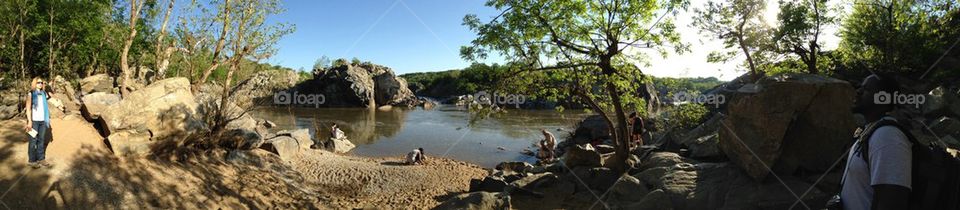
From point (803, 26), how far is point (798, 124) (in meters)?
16.6

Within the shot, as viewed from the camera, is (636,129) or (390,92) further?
(390,92)

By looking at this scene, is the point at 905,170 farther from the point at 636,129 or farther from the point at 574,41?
the point at 636,129

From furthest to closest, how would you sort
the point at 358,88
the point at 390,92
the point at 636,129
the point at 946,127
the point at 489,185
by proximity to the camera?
the point at 390,92, the point at 358,88, the point at 636,129, the point at 489,185, the point at 946,127

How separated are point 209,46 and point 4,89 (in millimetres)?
17092

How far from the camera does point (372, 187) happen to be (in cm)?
1420

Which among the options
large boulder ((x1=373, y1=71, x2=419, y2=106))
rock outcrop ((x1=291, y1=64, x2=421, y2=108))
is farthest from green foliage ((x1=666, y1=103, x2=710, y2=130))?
large boulder ((x1=373, y1=71, x2=419, y2=106))

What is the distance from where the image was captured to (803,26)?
2034 cm

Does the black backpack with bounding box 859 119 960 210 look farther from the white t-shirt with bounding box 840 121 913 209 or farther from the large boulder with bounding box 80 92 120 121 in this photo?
the large boulder with bounding box 80 92 120 121

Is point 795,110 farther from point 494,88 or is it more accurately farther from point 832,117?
point 494,88

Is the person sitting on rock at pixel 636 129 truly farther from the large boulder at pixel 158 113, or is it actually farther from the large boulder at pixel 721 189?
the large boulder at pixel 158 113

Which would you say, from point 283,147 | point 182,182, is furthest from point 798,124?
point 283,147

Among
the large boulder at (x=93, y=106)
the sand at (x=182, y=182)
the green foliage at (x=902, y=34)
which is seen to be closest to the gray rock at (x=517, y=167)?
the sand at (x=182, y=182)

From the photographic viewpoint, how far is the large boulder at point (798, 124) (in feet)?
24.0

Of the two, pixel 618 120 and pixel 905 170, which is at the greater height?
pixel 905 170
